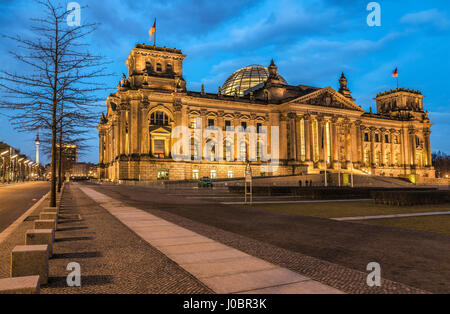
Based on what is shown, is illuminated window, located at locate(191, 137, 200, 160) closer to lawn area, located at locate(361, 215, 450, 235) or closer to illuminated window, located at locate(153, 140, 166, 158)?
illuminated window, located at locate(153, 140, 166, 158)

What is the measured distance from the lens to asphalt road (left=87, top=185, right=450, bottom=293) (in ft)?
24.2

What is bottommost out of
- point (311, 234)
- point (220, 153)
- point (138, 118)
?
point (311, 234)

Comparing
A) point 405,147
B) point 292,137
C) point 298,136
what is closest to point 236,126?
point 292,137

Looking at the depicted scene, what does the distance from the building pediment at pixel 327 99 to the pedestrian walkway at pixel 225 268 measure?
245ft

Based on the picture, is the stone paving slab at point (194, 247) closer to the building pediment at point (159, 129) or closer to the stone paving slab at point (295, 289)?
the stone paving slab at point (295, 289)

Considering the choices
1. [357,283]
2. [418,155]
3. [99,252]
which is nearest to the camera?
[357,283]

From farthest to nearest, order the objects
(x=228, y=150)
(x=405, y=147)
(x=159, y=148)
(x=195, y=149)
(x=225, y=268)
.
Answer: (x=405, y=147) → (x=228, y=150) → (x=195, y=149) → (x=159, y=148) → (x=225, y=268)

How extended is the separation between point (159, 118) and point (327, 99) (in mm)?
44195

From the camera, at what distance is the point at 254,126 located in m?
83.1

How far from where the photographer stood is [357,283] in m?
6.45

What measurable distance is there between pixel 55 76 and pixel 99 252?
37.4ft

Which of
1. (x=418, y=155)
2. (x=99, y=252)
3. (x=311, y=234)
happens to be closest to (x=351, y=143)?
(x=418, y=155)

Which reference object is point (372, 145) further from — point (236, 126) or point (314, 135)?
point (236, 126)
